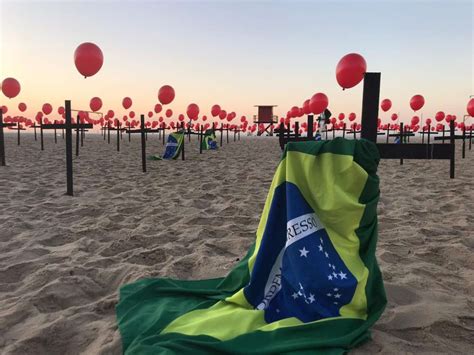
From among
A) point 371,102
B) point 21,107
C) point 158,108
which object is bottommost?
point 371,102

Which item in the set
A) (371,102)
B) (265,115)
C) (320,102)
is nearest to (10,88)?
(320,102)

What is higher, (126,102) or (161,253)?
(126,102)

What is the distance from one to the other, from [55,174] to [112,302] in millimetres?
6661

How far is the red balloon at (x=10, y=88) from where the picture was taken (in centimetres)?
1318

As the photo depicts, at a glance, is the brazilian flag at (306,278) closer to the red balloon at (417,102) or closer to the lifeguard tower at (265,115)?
the red balloon at (417,102)

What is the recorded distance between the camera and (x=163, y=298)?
7.82ft

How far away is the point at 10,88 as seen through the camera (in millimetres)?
13297

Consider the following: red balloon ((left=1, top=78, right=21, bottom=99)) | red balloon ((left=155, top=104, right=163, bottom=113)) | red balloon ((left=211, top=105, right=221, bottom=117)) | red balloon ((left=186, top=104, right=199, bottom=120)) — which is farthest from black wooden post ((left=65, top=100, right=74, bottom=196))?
Result: red balloon ((left=155, top=104, right=163, bottom=113))

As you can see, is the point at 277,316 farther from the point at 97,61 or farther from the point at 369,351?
the point at 97,61

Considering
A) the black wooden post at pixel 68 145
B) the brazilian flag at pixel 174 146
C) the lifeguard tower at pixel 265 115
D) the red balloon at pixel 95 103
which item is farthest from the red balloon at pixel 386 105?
the lifeguard tower at pixel 265 115

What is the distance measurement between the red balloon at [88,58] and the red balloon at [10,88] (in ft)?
19.4

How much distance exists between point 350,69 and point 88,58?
596cm

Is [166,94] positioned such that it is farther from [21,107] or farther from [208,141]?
[21,107]

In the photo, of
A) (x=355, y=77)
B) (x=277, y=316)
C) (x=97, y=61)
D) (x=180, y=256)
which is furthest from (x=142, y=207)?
(x=355, y=77)
